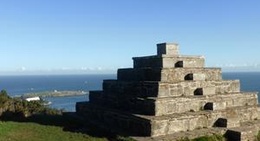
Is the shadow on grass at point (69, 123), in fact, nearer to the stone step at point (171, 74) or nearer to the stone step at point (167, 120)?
the stone step at point (167, 120)

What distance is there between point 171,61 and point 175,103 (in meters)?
3.23

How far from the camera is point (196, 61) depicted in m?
22.4

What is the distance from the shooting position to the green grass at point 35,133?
18172 mm

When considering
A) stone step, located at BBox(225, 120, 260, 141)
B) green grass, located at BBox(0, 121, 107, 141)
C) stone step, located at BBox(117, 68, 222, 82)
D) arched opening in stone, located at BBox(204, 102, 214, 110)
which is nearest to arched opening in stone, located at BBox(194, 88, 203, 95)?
stone step, located at BBox(117, 68, 222, 82)

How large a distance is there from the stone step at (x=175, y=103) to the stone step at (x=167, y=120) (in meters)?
0.54

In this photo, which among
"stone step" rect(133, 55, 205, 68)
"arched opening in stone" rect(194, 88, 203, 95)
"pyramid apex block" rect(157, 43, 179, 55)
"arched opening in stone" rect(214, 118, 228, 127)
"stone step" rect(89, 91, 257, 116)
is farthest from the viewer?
"pyramid apex block" rect(157, 43, 179, 55)

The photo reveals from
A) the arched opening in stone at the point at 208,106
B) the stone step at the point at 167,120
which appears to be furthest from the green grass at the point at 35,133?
the arched opening in stone at the point at 208,106

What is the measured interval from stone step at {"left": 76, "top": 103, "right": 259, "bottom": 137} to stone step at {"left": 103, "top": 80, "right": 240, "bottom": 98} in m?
1.56

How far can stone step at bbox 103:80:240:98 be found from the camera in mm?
19531

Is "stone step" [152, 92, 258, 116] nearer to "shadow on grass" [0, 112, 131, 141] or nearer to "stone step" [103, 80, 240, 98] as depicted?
"stone step" [103, 80, 240, 98]

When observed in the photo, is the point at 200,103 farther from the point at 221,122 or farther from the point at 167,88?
the point at 167,88

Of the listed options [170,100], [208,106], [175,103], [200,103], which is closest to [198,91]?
[200,103]

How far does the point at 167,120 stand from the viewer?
58.4 ft

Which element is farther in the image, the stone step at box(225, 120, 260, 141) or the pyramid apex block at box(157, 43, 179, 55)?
the pyramid apex block at box(157, 43, 179, 55)
